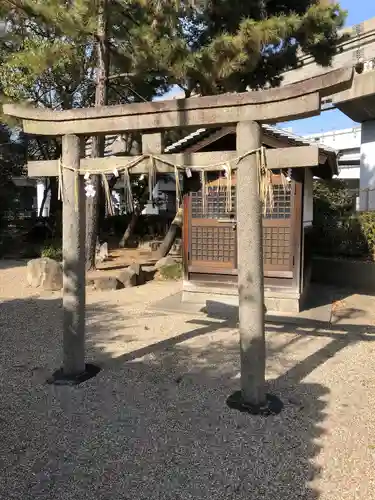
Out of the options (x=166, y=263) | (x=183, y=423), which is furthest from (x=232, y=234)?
(x=183, y=423)

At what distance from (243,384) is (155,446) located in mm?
963

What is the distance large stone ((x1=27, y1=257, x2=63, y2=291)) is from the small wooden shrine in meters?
2.95

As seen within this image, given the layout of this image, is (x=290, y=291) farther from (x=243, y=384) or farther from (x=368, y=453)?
(x=368, y=453)

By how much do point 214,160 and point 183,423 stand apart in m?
2.15

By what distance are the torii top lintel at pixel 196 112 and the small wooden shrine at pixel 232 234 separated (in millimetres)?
3116

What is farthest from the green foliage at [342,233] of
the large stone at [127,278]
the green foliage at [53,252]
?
the green foliage at [53,252]

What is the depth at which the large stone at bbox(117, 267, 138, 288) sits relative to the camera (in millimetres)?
9211

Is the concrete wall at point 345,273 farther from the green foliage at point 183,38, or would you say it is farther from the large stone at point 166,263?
the green foliage at point 183,38

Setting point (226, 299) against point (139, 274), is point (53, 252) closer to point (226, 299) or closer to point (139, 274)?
point (139, 274)

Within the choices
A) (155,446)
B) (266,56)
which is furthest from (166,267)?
(155,446)

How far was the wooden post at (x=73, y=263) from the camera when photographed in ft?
13.1

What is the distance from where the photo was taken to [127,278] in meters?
9.25

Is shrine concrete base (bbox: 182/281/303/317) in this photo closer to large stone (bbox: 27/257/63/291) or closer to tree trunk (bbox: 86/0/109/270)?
large stone (bbox: 27/257/63/291)

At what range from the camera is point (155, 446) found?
294 centimetres
